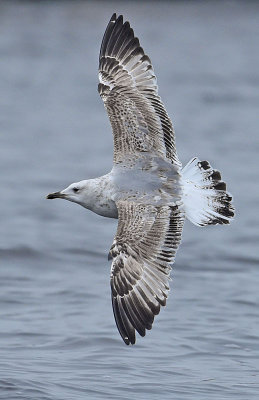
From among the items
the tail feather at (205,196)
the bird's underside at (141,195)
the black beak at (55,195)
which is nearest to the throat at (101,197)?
the bird's underside at (141,195)

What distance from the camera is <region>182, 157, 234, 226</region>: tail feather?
915 centimetres

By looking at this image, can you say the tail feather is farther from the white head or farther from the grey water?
the grey water

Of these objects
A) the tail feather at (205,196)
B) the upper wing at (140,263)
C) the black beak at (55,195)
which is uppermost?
the tail feather at (205,196)

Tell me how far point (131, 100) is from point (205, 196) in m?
1.05

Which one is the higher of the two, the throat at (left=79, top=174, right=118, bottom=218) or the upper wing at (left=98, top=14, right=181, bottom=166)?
the upper wing at (left=98, top=14, right=181, bottom=166)

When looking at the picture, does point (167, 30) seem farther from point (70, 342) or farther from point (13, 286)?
point (70, 342)

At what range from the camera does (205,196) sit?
30.6 feet

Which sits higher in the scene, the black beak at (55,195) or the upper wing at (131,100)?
the upper wing at (131,100)

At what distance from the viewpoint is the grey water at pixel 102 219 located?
10.2 meters

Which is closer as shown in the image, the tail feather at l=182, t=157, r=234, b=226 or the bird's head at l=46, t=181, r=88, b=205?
the tail feather at l=182, t=157, r=234, b=226

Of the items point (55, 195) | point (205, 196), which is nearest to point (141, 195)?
point (205, 196)

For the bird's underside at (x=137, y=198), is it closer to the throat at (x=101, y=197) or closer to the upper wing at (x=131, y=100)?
the upper wing at (x=131, y=100)

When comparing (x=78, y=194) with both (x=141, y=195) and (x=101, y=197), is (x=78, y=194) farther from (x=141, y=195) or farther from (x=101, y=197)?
(x=141, y=195)

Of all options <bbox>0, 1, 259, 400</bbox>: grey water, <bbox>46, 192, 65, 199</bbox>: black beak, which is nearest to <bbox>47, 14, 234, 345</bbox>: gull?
<bbox>46, 192, 65, 199</bbox>: black beak
